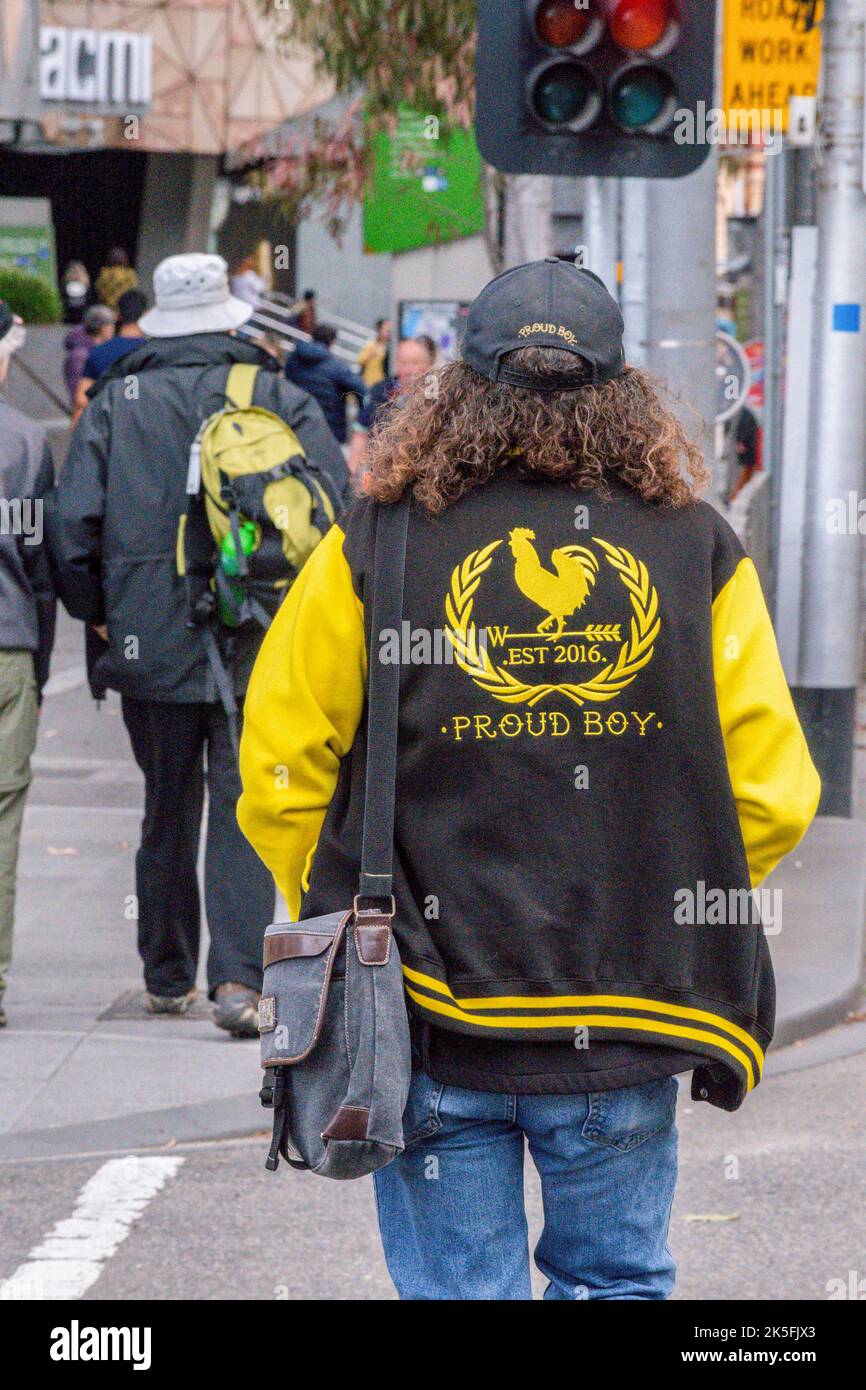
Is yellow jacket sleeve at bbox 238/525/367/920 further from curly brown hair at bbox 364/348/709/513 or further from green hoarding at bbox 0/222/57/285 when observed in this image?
green hoarding at bbox 0/222/57/285

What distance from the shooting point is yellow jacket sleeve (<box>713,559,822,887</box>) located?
274cm

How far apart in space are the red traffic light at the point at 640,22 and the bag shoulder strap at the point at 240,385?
1.49 meters

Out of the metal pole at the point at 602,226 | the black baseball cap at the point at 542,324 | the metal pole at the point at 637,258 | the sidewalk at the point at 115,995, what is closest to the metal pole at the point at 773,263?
the metal pole at the point at 602,226

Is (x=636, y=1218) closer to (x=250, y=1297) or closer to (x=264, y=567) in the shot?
(x=250, y=1297)

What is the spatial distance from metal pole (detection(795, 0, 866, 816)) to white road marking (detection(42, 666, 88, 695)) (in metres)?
5.25

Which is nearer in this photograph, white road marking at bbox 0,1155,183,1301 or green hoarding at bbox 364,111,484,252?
white road marking at bbox 0,1155,183,1301

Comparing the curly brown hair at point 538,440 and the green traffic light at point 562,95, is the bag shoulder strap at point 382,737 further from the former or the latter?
the green traffic light at point 562,95

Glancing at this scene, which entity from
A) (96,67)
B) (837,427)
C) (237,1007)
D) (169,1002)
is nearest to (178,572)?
(237,1007)

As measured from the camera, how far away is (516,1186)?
108 inches

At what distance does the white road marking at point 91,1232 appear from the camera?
14.0 ft

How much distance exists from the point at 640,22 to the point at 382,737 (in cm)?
404

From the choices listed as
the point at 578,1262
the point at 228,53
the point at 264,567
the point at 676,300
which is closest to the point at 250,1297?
the point at 578,1262

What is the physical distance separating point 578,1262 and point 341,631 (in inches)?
35.6

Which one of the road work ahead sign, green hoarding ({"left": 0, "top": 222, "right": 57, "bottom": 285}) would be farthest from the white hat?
green hoarding ({"left": 0, "top": 222, "right": 57, "bottom": 285})
